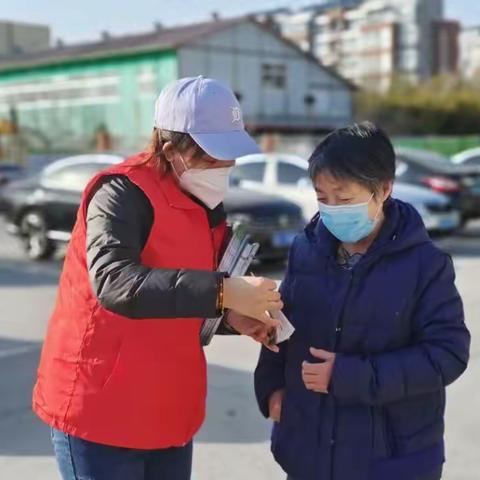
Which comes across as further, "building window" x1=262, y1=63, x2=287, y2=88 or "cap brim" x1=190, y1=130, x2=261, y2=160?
"building window" x1=262, y1=63, x2=287, y2=88

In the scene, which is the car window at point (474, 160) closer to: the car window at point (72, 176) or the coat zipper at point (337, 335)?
the car window at point (72, 176)

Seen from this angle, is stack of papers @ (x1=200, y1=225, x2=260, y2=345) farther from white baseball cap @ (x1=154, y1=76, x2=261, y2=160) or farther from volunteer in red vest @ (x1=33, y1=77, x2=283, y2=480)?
white baseball cap @ (x1=154, y1=76, x2=261, y2=160)

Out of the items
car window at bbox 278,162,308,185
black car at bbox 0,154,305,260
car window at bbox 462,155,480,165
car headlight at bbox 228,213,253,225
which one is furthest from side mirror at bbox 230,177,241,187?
car window at bbox 462,155,480,165

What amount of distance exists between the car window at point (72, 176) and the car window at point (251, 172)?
2.67 m

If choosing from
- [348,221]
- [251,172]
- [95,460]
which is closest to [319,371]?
[348,221]

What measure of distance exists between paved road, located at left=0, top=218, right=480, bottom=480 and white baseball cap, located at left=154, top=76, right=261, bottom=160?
7.70 feet

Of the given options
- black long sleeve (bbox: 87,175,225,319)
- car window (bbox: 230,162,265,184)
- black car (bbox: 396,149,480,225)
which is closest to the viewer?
black long sleeve (bbox: 87,175,225,319)

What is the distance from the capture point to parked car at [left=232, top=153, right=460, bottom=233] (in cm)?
1245

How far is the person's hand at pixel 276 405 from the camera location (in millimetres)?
2258

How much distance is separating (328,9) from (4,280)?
44.4ft

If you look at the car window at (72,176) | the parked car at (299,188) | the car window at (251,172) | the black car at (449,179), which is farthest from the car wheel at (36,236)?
the black car at (449,179)

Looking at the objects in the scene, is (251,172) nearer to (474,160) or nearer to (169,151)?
(474,160)

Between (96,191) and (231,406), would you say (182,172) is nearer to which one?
(96,191)

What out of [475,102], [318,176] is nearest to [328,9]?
[318,176]
